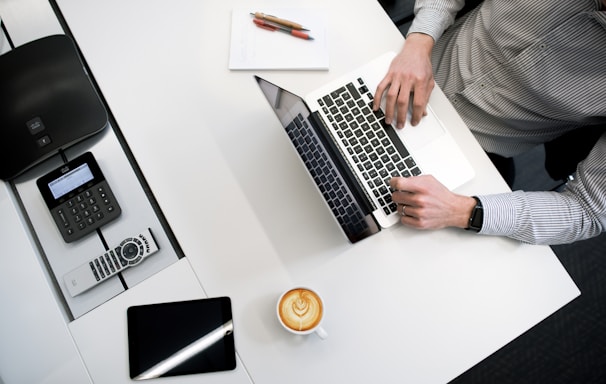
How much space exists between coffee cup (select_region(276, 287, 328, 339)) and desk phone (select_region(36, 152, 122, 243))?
38 cm

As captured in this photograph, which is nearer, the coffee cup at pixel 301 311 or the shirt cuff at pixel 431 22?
the coffee cup at pixel 301 311

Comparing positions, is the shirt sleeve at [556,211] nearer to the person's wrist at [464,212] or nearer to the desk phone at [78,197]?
the person's wrist at [464,212]

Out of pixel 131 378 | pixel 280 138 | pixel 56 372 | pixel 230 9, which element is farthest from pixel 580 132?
pixel 56 372

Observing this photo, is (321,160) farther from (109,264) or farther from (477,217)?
(109,264)

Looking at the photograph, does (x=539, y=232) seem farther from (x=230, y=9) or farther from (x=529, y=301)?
(x=230, y=9)

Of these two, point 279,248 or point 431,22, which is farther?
point 431,22

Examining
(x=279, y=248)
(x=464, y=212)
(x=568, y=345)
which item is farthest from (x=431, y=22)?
(x=568, y=345)

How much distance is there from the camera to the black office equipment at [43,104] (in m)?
0.85

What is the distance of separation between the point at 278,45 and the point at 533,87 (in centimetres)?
54

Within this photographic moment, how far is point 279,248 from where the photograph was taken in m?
0.81

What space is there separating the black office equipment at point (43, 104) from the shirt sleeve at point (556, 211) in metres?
0.79

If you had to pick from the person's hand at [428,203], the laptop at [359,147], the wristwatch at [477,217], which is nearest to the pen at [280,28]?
the laptop at [359,147]

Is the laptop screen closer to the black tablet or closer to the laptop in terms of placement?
the laptop

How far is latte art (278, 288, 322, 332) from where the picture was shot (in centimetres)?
75
